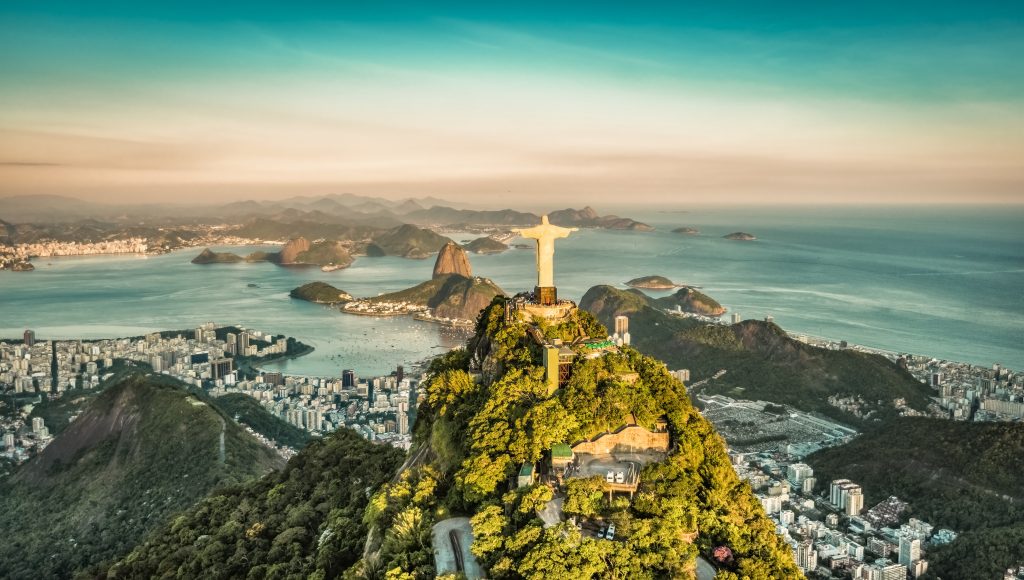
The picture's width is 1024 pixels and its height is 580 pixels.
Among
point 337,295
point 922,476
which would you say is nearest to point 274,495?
point 922,476

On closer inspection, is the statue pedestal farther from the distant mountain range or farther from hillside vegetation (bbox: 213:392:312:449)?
the distant mountain range

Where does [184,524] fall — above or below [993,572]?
above

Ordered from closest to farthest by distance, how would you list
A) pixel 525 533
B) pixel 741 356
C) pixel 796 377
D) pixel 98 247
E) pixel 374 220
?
pixel 525 533, pixel 796 377, pixel 741 356, pixel 98 247, pixel 374 220

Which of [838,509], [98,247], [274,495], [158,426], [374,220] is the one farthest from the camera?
[374,220]

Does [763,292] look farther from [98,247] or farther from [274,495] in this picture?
[98,247]

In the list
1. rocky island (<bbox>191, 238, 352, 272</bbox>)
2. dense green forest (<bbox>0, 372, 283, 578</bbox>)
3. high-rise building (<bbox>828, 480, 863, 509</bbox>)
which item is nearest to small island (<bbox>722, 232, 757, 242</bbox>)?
rocky island (<bbox>191, 238, 352, 272</bbox>)

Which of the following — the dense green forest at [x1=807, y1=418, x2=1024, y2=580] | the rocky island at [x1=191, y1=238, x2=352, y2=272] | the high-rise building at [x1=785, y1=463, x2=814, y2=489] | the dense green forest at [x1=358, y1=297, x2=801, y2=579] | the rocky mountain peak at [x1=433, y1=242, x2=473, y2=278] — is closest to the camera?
the dense green forest at [x1=358, y1=297, x2=801, y2=579]

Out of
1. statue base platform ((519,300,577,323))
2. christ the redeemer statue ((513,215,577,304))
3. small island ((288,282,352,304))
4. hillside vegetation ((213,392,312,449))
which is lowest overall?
hillside vegetation ((213,392,312,449))
